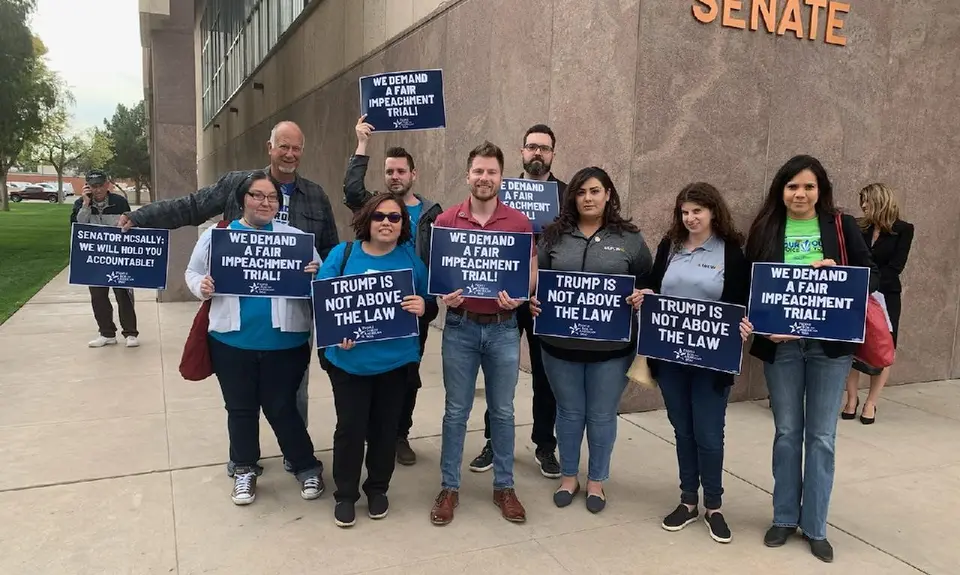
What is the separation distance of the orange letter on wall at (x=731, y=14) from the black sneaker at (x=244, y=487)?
506 centimetres

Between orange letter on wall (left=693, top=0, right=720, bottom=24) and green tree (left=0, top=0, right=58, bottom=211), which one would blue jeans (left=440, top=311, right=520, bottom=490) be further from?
green tree (left=0, top=0, right=58, bottom=211)

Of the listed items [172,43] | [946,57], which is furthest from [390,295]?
[172,43]

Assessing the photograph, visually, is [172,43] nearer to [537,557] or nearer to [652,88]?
[652,88]

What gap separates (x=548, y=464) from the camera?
15.5ft

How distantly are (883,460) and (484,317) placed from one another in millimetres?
3332


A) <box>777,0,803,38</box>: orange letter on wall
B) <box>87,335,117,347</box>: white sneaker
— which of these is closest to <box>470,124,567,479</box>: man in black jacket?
<box>777,0,803,38</box>: orange letter on wall

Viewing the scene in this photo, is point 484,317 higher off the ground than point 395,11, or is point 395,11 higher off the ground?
point 395,11

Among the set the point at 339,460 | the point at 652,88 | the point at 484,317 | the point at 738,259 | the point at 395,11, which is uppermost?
the point at 395,11

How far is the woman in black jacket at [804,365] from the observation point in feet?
11.8

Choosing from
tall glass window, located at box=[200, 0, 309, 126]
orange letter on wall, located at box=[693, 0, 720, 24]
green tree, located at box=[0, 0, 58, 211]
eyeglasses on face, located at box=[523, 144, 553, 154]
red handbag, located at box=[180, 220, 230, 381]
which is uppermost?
tall glass window, located at box=[200, 0, 309, 126]

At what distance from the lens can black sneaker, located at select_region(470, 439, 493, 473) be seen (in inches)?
188

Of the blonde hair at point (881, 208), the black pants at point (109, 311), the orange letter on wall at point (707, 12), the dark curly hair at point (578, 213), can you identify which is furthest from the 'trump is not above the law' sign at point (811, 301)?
the black pants at point (109, 311)

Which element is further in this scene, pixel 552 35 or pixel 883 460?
pixel 552 35

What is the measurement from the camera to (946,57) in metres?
7.06
